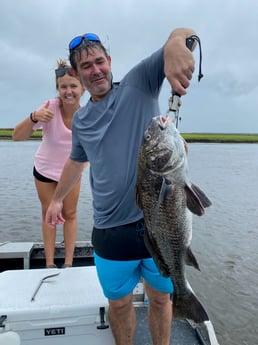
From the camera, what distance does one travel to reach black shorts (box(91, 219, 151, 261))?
8.96 feet

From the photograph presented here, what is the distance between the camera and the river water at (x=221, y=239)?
649 cm

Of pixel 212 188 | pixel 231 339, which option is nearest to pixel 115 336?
pixel 231 339

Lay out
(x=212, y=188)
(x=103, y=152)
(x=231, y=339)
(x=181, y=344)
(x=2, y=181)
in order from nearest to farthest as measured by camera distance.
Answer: (x=103, y=152), (x=181, y=344), (x=231, y=339), (x=212, y=188), (x=2, y=181)

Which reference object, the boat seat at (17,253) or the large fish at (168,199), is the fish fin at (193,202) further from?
the boat seat at (17,253)

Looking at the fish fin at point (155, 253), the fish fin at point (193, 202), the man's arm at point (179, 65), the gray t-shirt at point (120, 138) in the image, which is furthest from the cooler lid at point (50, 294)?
the man's arm at point (179, 65)

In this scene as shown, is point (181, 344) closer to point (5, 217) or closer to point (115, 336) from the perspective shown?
point (115, 336)

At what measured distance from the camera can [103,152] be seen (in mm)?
2754

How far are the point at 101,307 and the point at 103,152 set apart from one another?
1410 mm

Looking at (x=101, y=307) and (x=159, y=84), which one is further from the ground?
(x=159, y=84)

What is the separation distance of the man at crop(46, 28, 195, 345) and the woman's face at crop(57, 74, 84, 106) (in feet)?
4.28

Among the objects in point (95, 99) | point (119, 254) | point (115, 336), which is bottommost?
point (115, 336)

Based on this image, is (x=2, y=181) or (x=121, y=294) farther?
(x=2, y=181)

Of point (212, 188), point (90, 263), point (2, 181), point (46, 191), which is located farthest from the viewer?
point (2, 181)

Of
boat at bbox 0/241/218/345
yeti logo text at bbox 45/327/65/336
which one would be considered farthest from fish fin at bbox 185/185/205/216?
yeti logo text at bbox 45/327/65/336
